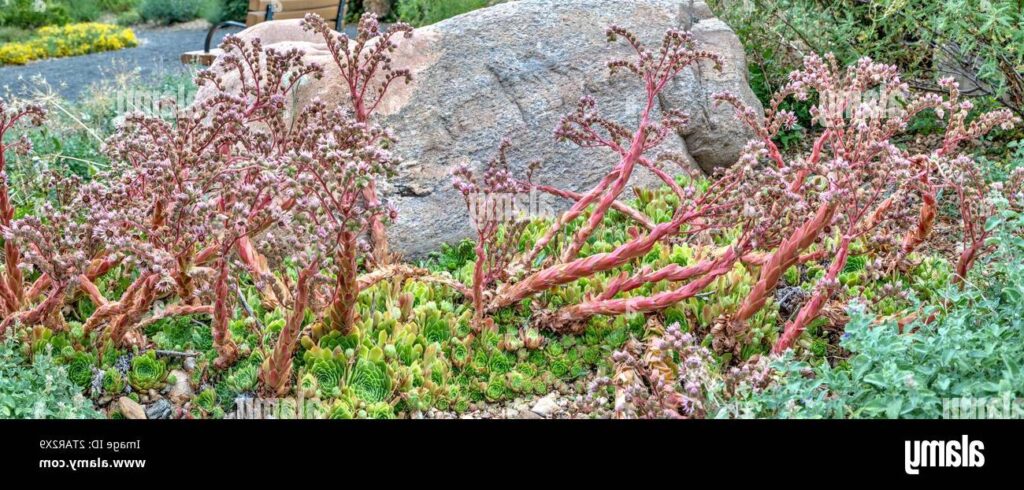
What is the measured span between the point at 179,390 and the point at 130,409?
173 millimetres

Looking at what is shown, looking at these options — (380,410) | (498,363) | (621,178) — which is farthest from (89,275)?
(621,178)

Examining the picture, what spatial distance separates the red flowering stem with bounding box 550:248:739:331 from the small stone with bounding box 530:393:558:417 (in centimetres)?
35

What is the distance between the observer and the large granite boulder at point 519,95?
4.73 meters

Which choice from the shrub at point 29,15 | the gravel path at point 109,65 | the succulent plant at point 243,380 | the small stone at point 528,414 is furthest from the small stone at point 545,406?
the shrub at point 29,15

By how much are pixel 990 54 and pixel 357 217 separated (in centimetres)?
386

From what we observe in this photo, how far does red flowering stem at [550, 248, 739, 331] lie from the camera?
352cm

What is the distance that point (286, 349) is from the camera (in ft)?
10.4

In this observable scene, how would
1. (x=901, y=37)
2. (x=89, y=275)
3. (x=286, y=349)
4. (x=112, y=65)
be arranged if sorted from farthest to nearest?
1. (x=112, y=65)
2. (x=901, y=37)
3. (x=89, y=275)
4. (x=286, y=349)

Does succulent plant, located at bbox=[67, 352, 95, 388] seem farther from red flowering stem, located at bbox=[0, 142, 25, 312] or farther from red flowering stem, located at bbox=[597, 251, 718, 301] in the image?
red flowering stem, located at bbox=[597, 251, 718, 301]

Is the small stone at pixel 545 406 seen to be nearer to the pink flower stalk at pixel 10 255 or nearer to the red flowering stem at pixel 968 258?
the red flowering stem at pixel 968 258

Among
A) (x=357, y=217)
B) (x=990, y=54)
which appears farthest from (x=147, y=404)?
(x=990, y=54)

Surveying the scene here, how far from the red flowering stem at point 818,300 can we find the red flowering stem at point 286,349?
59.4 inches

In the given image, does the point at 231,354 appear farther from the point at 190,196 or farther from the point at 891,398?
the point at 891,398

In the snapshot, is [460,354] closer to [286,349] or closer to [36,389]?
[286,349]
